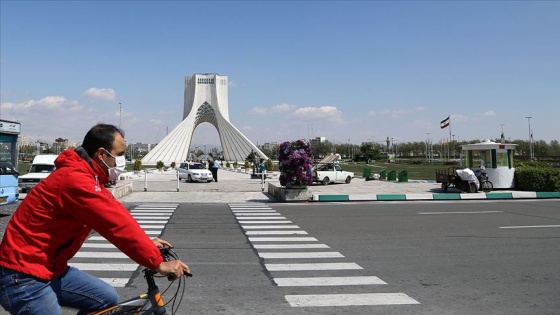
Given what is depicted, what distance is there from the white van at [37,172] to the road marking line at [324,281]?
710 inches

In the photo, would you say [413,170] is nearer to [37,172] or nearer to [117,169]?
[37,172]

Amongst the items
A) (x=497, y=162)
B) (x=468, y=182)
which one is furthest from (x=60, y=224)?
(x=497, y=162)

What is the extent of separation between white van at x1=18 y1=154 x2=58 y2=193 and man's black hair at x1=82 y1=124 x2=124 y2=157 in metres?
20.1

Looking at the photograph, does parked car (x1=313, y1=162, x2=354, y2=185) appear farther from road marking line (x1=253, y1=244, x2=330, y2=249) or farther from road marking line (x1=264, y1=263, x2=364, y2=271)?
road marking line (x1=264, y1=263, x2=364, y2=271)

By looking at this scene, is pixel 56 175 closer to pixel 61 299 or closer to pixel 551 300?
pixel 61 299

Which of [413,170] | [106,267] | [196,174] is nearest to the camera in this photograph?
[106,267]

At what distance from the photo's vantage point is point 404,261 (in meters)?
7.27

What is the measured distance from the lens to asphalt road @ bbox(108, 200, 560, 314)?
5066 millimetres

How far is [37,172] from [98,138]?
21547 millimetres

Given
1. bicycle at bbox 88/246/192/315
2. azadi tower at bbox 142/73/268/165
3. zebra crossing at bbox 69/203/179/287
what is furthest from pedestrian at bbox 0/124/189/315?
azadi tower at bbox 142/73/268/165

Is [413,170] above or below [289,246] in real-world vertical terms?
above

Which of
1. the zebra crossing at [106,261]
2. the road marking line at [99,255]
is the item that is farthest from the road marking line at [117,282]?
the road marking line at [99,255]

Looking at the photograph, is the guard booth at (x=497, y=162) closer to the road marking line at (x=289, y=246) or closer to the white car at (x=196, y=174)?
the road marking line at (x=289, y=246)

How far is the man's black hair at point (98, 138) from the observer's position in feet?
8.63
